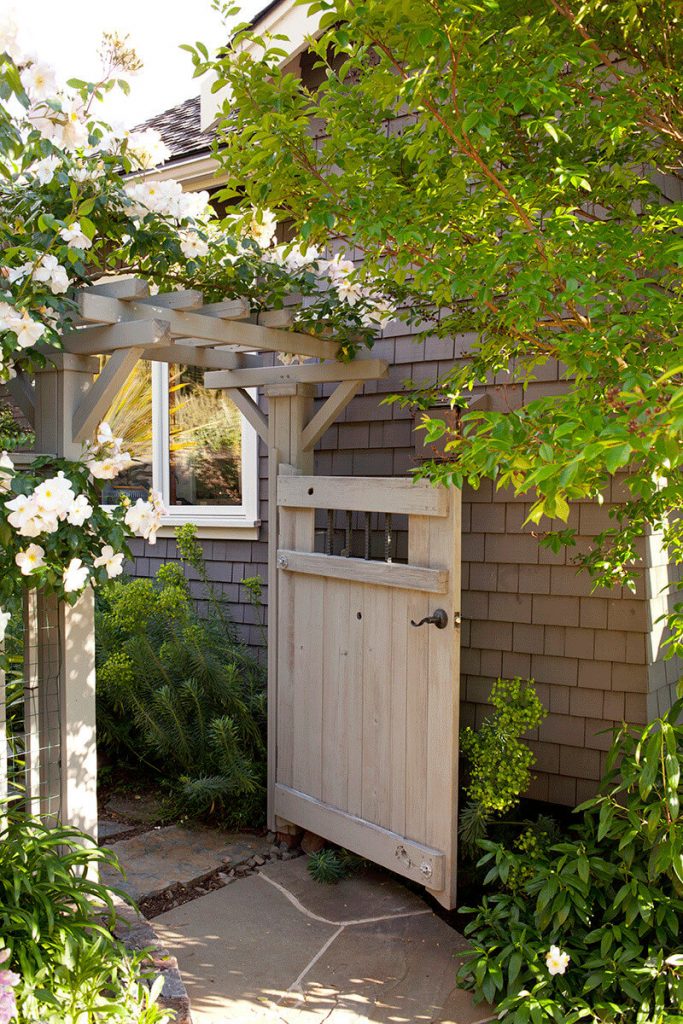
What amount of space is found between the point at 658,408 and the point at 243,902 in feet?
9.31

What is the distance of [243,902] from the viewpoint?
3783 millimetres

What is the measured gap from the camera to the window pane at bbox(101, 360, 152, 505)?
6332mm

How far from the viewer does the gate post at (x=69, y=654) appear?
3.27 metres

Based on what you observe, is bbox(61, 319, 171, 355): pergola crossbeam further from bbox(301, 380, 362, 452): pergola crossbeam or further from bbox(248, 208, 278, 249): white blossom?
bbox(301, 380, 362, 452): pergola crossbeam

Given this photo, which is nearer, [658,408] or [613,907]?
[658,408]

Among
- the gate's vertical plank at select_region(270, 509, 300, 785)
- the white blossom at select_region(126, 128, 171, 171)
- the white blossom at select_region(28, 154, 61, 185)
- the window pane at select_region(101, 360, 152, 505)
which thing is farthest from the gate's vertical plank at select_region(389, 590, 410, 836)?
the window pane at select_region(101, 360, 152, 505)

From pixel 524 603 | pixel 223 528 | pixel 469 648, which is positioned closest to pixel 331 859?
pixel 469 648

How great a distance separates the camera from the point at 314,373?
14.3ft

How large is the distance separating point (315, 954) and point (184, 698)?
1.73 meters

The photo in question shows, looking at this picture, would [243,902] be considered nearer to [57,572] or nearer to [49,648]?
[49,648]

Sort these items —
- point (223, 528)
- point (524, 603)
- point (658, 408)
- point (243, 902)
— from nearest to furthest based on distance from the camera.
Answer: point (658, 408), point (243, 902), point (524, 603), point (223, 528)

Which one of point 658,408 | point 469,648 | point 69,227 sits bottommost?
point 469,648

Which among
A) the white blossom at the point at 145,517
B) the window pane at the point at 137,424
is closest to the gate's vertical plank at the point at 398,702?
the white blossom at the point at 145,517

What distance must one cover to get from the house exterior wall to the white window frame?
3.55ft
